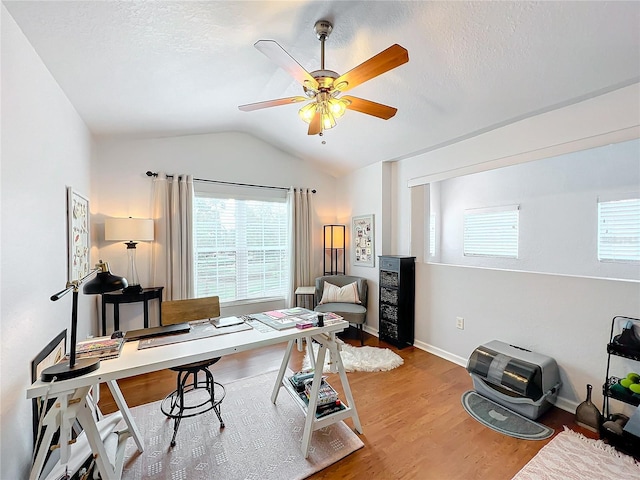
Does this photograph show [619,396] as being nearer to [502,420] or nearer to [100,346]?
[502,420]

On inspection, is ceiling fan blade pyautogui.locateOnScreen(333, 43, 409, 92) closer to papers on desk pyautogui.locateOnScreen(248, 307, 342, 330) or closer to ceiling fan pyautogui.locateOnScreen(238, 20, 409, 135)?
ceiling fan pyautogui.locateOnScreen(238, 20, 409, 135)

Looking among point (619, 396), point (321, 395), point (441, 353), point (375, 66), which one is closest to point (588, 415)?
point (619, 396)

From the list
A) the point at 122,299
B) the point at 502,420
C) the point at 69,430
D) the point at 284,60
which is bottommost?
the point at 502,420

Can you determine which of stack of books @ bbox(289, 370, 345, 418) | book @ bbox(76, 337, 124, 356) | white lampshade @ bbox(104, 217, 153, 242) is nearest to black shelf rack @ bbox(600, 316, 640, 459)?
stack of books @ bbox(289, 370, 345, 418)

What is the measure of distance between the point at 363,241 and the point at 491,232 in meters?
2.05

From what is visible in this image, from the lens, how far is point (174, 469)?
5.60 ft

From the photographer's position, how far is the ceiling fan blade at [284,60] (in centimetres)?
139

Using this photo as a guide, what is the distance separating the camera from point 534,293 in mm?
2529

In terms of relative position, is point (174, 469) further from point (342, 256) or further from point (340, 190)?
point (340, 190)

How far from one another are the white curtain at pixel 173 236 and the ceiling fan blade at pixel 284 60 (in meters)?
2.47

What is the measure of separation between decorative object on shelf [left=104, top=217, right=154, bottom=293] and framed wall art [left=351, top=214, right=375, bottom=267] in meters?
2.70

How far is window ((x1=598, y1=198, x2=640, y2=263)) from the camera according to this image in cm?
305

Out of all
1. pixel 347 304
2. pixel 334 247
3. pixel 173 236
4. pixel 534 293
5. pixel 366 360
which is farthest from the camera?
pixel 334 247

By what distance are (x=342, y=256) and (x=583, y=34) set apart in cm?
357
